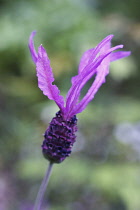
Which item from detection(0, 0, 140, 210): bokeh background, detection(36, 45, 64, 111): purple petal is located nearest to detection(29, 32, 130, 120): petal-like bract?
detection(36, 45, 64, 111): purple petal

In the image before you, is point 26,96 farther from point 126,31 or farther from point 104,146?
point 104,146

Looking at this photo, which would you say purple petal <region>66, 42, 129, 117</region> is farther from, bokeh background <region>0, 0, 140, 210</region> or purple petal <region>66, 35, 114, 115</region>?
bokeh background <region>0, 0, 140, 210</region>

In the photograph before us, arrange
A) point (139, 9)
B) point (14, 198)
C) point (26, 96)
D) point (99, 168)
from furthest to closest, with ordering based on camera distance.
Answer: point (139, 9)
point (26, 96)
point (14, 198)
point (99, 168)

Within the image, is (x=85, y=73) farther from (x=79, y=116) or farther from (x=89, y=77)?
(x=79, y=116)

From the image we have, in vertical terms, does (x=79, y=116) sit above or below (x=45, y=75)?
above

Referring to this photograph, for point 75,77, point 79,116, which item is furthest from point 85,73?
point 79,116

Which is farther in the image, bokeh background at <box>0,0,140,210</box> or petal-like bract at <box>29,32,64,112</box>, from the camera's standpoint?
bokeh background at <box>0,0,140,210</box>

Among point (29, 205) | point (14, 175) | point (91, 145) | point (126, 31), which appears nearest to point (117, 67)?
point (126, 31)
